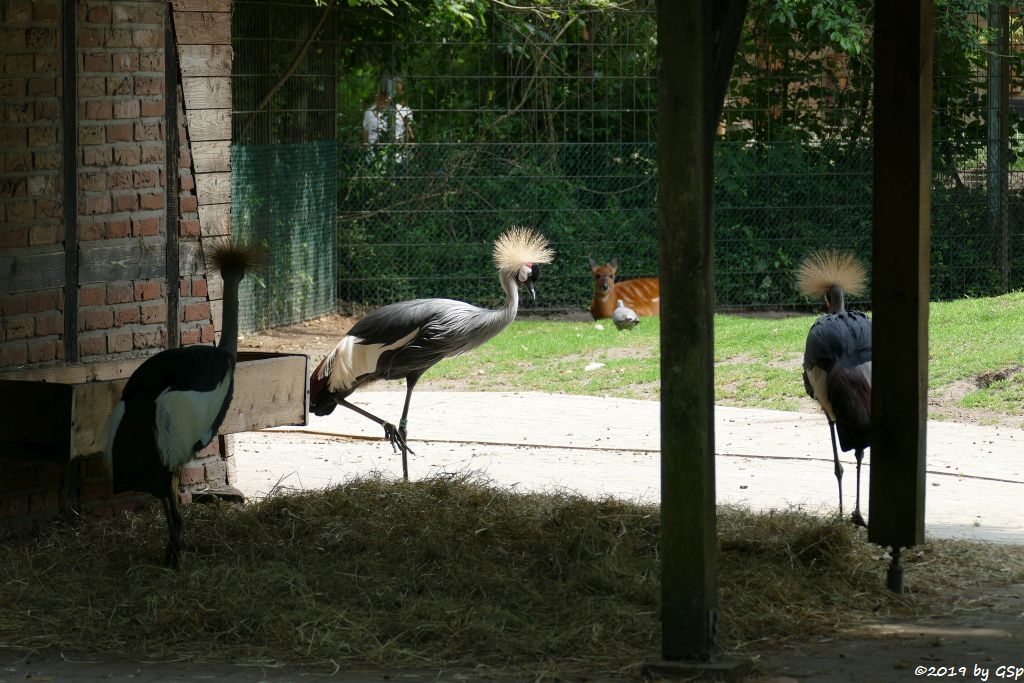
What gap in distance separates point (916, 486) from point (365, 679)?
2.28 m

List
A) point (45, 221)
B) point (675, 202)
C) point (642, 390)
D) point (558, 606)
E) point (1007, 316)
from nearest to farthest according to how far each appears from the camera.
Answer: point (675, 202)
point (558, 606)
point (45, 221)
point (642, 390)
point (1007, 316)

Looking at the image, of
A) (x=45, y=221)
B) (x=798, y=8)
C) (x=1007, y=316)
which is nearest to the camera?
(x=45, y=221)

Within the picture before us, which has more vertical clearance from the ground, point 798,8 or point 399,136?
point 798,8

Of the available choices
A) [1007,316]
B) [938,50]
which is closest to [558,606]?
[1007,316]

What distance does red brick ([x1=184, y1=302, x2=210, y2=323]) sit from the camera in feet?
25.0

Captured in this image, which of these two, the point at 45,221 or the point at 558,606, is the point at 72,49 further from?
the point at 558,606

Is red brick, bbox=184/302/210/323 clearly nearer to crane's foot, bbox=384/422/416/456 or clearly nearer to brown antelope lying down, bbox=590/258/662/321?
crane's foot, bbox=384/422/416/456

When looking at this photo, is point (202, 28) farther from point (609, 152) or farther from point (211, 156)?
point (609, 152)

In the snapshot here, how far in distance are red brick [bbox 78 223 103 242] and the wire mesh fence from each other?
26.7ft

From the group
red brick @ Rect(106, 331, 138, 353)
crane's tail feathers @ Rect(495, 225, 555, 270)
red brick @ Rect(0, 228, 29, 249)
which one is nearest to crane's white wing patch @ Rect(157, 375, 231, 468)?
red brick @ Rect(0, 228, 29, 249)

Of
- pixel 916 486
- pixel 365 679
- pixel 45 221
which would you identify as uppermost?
pixel 45 221

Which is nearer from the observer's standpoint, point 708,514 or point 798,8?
point 708,514

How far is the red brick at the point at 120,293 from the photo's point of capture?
7250 millimetres

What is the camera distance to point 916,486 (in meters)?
5.61
